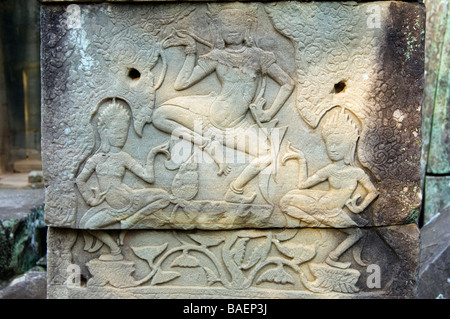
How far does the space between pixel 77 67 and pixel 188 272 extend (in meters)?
1.27

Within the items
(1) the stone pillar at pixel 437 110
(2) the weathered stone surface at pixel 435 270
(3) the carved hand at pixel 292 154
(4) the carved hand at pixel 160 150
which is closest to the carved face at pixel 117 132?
(4) the carved hand at pixel 160 150

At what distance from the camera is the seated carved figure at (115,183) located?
96.2 inches

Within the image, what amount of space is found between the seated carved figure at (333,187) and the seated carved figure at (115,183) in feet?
2.31

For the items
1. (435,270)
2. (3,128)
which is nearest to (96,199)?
(435,270)

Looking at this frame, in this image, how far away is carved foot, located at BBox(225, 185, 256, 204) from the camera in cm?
248

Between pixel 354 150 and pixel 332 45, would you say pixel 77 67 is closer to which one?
pixel 332 45

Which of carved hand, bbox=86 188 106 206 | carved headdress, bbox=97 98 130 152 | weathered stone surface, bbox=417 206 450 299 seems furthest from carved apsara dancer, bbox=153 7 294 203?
weathered stone surface, bbox=417 206 450 299

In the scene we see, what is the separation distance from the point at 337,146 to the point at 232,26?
84 cm

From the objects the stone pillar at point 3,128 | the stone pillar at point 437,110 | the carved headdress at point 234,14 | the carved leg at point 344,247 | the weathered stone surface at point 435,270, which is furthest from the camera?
the stone pillar at point 3,128

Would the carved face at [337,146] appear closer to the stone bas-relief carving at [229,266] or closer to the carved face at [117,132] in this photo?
the stone bas-relief carving at [229,266]

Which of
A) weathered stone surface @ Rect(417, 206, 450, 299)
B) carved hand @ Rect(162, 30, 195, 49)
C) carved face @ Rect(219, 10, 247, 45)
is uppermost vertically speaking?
carved face @ Rect(219, 10, 247, 45)

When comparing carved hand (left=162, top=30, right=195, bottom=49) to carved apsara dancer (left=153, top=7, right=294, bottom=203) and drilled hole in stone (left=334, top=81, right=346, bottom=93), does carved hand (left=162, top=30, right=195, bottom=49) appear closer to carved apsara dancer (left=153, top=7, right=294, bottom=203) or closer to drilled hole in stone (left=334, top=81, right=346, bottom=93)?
carved apsara dancer (left=153, top=7, right=294, bottom=203)

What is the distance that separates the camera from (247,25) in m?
2.40

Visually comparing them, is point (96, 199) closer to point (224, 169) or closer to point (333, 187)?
point (224, 169)
